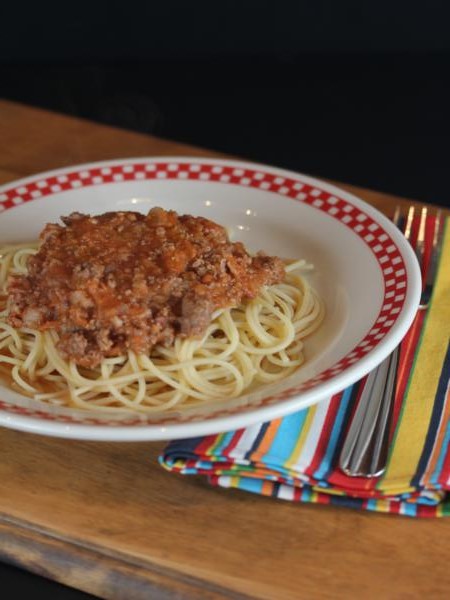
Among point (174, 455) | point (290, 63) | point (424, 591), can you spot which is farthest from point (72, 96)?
point (424, 591)

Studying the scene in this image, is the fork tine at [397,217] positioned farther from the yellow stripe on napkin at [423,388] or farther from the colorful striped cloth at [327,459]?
the colorful striped cloth at [327,459]

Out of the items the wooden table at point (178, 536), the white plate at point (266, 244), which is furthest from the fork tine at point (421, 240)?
the wooden table at point (178, 536)

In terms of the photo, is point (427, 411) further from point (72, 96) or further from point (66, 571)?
point (72, 96)

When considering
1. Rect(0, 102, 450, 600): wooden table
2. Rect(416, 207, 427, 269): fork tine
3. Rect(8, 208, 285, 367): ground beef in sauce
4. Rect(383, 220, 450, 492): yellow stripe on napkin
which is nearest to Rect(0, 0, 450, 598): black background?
Rect(416, 207, 427, 269): fork tine

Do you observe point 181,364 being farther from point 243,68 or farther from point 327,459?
point 243,68

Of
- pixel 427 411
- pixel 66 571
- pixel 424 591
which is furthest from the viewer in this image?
pixel 427 411

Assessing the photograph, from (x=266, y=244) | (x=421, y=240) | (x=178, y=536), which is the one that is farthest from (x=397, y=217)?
(x=178, y=536)
